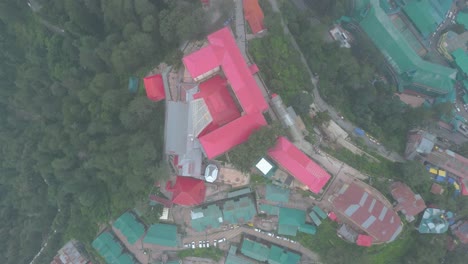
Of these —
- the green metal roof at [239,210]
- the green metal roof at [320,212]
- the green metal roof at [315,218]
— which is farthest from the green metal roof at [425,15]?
the green metal roof at [239,210]

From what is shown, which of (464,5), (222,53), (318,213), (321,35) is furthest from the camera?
(464,5)

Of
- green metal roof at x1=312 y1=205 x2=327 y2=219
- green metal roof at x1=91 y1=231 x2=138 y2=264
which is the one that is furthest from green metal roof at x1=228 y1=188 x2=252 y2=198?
green metal roof at x1=91 y1=231 x2=138 y2=264

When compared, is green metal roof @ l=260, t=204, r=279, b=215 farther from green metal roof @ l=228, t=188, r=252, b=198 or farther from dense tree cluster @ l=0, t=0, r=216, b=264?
dense tree cluster @ l=0, t=0, r=216, b=264

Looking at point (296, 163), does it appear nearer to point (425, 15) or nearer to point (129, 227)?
point (129, 227)

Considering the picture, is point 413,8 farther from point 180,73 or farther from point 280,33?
point 180,73

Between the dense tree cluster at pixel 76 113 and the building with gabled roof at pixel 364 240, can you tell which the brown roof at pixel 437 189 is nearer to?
the building with gabled roof at pixel 364 240

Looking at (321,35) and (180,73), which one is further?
(321,35)

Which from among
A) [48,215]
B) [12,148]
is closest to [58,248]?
[48,215]
